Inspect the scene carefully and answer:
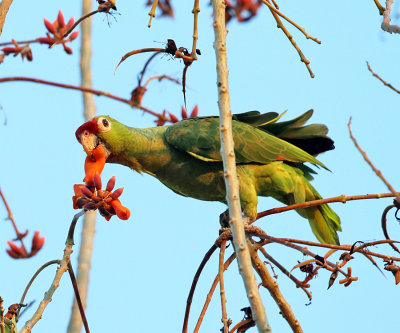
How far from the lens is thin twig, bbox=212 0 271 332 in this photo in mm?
1822

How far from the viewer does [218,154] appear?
4188mm

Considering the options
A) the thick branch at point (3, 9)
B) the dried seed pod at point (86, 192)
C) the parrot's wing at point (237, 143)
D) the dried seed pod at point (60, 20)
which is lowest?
the dried seed pod at point (86, 192)

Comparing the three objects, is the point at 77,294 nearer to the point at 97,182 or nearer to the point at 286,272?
the point at 97,182

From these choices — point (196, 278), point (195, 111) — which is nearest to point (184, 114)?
point (195, 111)

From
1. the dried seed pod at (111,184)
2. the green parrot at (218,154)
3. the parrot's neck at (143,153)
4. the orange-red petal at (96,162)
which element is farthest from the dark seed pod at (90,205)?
the parrot's neck at (143,153)

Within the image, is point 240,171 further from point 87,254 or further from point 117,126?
point 87,254

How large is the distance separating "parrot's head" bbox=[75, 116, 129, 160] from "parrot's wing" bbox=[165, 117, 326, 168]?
0.39 meters

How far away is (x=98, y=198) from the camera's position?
243 centimetres

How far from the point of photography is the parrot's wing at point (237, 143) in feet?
13.8

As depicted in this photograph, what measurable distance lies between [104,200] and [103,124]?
1.74 m

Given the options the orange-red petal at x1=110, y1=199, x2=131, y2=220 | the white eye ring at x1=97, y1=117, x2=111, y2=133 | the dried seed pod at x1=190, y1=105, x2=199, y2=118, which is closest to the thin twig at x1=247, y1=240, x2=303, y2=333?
the orange-red petal at x1=110, y1=199, x2=131, y2=220

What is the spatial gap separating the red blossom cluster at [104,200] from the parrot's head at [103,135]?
1.44 meters

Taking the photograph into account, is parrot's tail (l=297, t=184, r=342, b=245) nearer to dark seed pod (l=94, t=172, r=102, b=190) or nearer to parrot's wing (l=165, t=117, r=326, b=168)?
parrot's wing (l=165, t=117, r=326, b=168)

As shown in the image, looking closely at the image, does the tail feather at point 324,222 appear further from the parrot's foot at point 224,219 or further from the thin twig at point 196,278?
the thin twig at point 196,278
